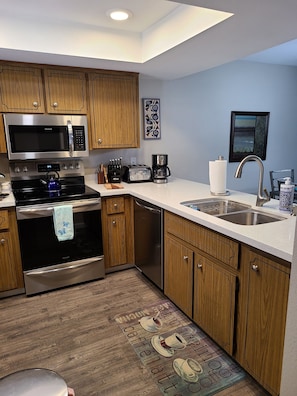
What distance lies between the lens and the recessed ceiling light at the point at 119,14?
2135mm

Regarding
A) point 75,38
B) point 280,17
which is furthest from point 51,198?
point 280,17

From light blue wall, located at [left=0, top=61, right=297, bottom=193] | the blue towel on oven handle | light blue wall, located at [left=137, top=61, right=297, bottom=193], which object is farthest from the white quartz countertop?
light blue wall, located at [left=137, top=61, right=297, bottom=193]

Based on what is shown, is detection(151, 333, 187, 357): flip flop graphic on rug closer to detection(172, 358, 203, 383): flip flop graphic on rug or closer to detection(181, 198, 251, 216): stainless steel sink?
detection(172, 358, 203, 383): flip flop graphic on rug

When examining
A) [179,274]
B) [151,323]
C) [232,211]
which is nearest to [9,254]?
[151,323]

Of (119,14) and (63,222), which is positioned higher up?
(119,14)

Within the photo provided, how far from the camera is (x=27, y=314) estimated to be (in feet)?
7.68

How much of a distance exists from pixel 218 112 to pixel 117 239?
240cm

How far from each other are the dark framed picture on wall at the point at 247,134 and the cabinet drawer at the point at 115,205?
2.20m

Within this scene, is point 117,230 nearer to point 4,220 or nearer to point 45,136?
point 4,220

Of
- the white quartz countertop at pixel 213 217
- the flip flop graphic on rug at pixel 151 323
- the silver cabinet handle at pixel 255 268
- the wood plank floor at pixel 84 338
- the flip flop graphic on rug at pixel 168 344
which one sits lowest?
the wood plank floor at pixel 84 338

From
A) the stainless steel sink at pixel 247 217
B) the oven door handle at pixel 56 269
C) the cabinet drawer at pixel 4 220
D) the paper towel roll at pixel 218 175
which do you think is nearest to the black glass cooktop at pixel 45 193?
the cabinet drawer at pixel 4 220

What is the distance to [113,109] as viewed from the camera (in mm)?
3023

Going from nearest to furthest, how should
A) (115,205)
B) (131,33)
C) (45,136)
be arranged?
1. (131,33)
2. (45,136)
3. (115,205)

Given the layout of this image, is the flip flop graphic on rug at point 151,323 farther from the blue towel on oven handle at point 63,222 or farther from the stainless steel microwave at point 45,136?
the stainless steel microwave at point 45,136
